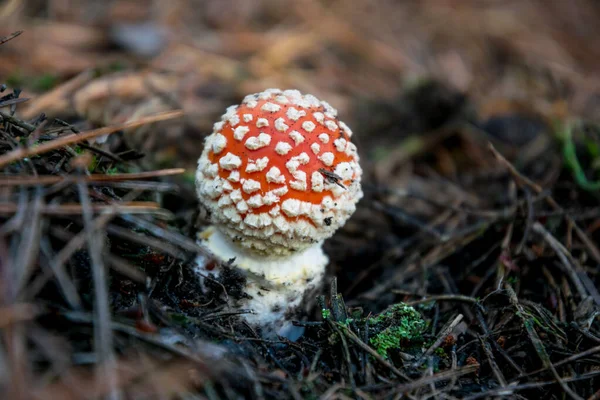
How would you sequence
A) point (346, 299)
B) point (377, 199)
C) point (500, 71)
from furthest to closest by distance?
point (500, 71), point (377, 199), point (346, 299)

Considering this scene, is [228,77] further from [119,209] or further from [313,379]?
[313,379]

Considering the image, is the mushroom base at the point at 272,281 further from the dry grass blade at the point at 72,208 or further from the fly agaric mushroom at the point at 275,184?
the dry grass blade at the point at 72,208

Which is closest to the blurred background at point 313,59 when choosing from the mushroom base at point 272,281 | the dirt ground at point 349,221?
the dirt ground at point 349,221

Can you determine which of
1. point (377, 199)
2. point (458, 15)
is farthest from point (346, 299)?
point (458, 15)

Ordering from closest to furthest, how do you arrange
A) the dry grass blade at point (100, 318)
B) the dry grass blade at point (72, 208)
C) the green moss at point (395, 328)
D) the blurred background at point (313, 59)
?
the dry grass blade at point (100, 318)
the dry grass blade at point (72, 208)
the green moss at point (395, 328)
the blurred background at point (313, 59)

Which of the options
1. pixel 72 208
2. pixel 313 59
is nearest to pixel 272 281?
pixel 72 208

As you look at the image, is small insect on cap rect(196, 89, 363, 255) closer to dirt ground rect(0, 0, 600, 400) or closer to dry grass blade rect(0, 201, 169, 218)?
dirt ground rect(0, 0, 600, 400)

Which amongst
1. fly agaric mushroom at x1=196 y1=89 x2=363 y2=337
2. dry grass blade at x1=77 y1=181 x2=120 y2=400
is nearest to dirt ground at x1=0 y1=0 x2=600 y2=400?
dry grass blade at x1=77 y1=181 x2=120 y2=400
